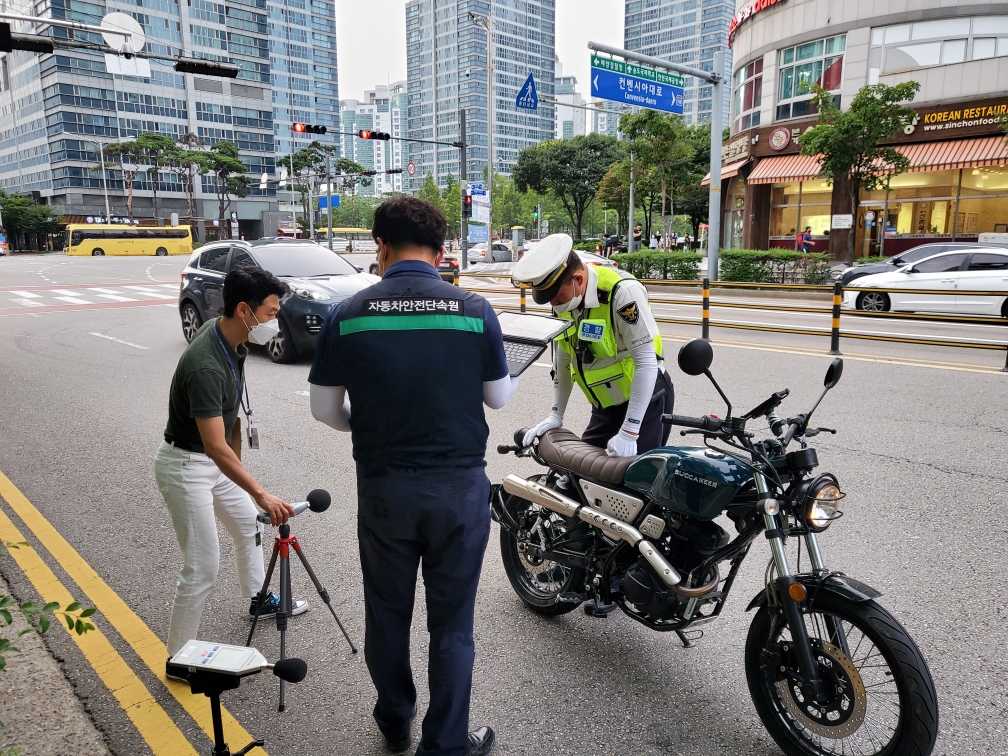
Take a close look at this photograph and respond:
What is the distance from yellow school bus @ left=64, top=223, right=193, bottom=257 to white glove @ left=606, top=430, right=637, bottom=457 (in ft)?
197

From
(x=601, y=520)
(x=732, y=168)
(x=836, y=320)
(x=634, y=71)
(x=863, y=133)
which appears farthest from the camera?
(x=732, y=168)

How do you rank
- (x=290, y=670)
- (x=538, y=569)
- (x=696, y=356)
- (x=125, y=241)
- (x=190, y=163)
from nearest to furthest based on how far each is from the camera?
(x=290, y=670) → (x=696, y=356) → (x=538, y=569) → (x=125, y=241) → (x=190, y=163)

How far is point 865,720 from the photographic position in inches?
96.1

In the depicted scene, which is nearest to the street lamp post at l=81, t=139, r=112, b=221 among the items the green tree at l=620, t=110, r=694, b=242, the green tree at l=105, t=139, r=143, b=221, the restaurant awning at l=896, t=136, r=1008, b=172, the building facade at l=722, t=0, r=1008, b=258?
the green tree at l=105, t=139, r=143, b=221

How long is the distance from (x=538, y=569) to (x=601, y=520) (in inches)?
31.7

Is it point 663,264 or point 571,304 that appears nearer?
point 571,304

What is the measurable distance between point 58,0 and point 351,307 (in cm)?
10082

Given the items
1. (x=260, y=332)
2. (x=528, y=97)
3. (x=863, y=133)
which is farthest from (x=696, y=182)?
(x=260, y=332)

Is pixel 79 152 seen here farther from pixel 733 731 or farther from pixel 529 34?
pixel 733 731

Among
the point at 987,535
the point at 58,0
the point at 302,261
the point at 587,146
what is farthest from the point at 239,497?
the point at 58,0

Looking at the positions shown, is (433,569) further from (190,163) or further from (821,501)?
(190,163)

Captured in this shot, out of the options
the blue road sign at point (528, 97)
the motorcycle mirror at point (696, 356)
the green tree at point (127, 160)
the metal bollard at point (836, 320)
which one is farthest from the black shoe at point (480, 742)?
the green tree at point (127, 160)

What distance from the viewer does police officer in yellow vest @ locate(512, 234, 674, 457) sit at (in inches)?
132

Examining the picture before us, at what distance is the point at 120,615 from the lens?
12.5ft
